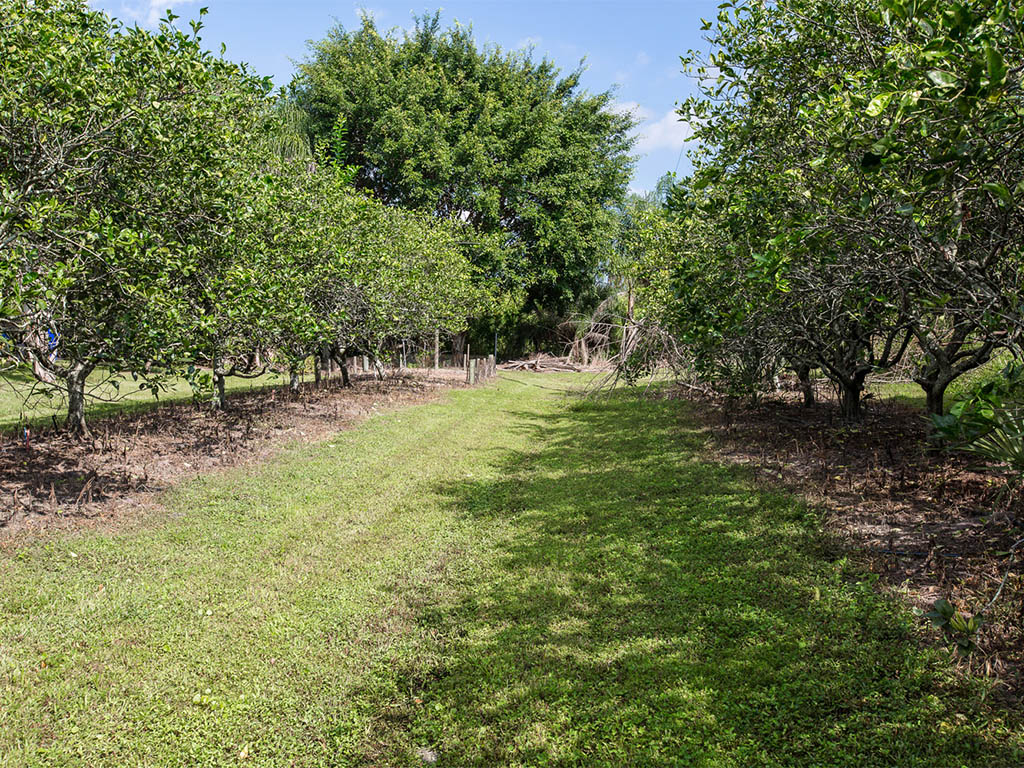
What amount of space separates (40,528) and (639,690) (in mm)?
6226

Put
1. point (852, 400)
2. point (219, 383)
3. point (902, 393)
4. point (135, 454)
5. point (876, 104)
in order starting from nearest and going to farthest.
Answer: point (876, 104) < point (135, 454) < point (852, 400) < point (219, 383) < point (902, 393)

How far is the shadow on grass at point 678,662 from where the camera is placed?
346cm

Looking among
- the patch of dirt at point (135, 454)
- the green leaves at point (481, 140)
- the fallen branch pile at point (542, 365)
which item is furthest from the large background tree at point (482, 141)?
the patch of dirt at point (135, 454)

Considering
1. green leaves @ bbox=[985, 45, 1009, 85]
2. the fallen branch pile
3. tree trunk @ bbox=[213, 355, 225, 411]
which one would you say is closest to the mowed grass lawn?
green leaves @ bbox=[985, 45, 1009, 85]

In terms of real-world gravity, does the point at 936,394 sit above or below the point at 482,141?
below

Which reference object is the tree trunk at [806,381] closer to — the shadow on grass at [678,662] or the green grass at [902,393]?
the green grass at [902,393]

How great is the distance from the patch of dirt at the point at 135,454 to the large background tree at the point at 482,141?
16.2 metres

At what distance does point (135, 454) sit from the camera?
9.21m

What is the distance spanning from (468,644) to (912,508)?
4.87 meters

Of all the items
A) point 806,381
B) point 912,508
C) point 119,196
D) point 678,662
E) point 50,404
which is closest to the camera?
point 678,662

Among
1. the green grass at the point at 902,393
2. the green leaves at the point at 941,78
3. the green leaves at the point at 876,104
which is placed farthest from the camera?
the green grass at the point at 902,393

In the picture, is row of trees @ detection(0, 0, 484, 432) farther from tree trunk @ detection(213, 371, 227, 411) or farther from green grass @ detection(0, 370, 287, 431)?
tree trunk @ detection(213, 371, 227, 411)

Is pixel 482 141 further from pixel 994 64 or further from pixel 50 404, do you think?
pixel 994 64

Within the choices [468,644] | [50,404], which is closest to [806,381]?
[468,644]
